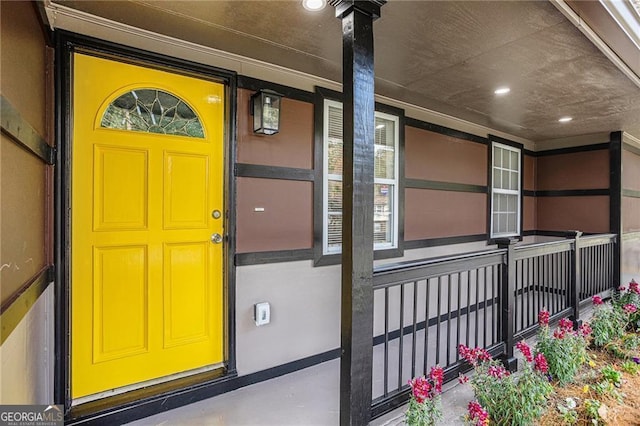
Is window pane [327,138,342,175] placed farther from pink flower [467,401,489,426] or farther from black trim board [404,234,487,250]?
pink flower [467,401,489,426]

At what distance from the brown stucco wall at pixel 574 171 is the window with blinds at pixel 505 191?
68 centimetres

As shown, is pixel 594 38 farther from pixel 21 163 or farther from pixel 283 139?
pixel 21 163

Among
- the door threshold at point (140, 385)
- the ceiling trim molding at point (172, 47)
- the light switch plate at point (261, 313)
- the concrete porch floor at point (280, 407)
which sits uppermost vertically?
the ceiling trim molding at point (172, 47)

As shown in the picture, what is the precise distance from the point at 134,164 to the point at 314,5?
1.54 m

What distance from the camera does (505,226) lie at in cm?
546

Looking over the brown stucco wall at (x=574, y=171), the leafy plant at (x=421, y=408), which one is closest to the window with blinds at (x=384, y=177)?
the leafy plant at (x=421, y=408)

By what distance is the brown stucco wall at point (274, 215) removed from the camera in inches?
105

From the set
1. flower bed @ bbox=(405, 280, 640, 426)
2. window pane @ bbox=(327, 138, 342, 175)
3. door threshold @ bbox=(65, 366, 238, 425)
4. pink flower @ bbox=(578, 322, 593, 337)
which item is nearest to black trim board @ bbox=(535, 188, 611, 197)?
flower bed @ bbox=(405, 280, 640, 426)

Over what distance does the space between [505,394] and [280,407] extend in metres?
1.49

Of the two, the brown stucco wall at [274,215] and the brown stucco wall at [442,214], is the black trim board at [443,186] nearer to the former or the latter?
the brown stucco wall at [442,214]

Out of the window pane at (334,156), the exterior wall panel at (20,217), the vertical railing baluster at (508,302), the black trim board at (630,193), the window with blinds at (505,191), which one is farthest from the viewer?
the black trim board at (630,193)

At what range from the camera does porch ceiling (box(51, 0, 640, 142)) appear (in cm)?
197

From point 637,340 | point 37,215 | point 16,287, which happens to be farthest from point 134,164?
point 637,340

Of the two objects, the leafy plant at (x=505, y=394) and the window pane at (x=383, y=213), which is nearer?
the leafy plant at (x=505, y=394)
